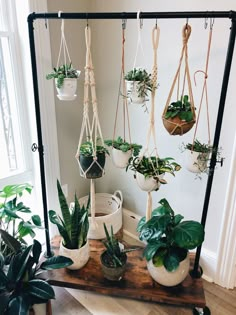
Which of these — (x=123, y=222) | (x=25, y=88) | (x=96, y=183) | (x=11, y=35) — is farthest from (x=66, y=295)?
(x=11, y=35)

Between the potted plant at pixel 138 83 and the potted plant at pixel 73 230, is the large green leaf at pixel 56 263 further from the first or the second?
the potted plant at pixel 138 83

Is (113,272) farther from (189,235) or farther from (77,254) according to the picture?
(189,235)

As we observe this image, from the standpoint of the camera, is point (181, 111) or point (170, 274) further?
point (170, 274)

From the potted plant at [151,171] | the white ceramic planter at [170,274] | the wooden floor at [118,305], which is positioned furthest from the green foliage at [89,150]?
the wooden floor at [118,305]

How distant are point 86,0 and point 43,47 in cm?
51

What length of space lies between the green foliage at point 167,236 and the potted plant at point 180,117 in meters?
0.48

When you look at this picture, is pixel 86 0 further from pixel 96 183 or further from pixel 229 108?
pixel 96 183

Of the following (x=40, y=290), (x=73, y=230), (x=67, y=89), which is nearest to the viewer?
(x=40, y=290)

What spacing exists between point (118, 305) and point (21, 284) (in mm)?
634

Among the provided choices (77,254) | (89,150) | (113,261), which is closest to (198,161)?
(89,150)

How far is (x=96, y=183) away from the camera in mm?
2260

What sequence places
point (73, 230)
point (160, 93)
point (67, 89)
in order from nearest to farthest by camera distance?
point (67, 89)
point (73, 230)
point (160, 93)

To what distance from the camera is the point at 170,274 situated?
139cm

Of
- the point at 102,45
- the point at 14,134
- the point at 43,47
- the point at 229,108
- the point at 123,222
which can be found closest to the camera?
the point at 229,108
